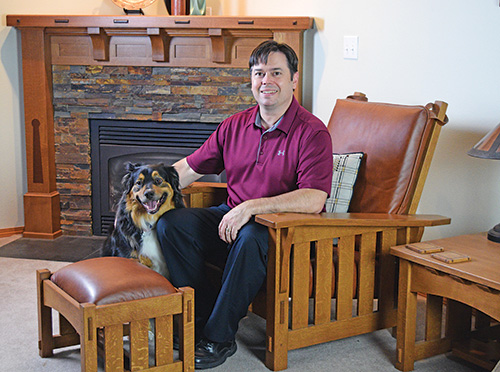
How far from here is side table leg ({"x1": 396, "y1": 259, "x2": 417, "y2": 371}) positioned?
6.84ft

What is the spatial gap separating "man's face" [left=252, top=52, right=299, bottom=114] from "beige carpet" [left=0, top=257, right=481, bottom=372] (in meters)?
0.92

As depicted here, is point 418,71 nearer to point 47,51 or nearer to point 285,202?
point 285,202

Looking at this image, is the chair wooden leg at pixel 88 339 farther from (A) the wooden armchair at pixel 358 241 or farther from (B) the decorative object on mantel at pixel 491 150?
(B) the decorative object on mantel at pixel 491 150

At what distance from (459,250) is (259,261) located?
2.24ft

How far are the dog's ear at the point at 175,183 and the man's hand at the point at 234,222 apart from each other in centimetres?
33

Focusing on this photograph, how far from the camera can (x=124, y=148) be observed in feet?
12.5

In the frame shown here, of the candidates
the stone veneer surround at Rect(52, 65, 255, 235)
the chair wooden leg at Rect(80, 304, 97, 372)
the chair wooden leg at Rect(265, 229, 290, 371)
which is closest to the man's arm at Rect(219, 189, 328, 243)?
the chair wooden leg at Rect(265, 229, 290, 371)

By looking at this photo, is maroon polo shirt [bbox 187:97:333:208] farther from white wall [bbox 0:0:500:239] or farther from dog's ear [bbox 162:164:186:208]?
white wall [bbox 0:0:500:239]

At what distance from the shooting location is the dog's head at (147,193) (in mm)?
2311

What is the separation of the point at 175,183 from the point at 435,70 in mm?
1290

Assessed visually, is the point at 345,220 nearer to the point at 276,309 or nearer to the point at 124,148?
the point at 276,309

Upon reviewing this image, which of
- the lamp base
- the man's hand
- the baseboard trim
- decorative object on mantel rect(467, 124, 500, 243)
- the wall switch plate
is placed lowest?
the baseboard trim

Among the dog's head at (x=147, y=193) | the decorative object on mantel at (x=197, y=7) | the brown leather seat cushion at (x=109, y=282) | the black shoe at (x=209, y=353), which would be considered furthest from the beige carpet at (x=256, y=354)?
the decorative object on mantel at (x=197, y=7)

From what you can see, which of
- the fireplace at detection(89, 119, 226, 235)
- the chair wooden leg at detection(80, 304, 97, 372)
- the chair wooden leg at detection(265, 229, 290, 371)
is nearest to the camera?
the chair wooden leg at detection(80, 304, 97, 372)
